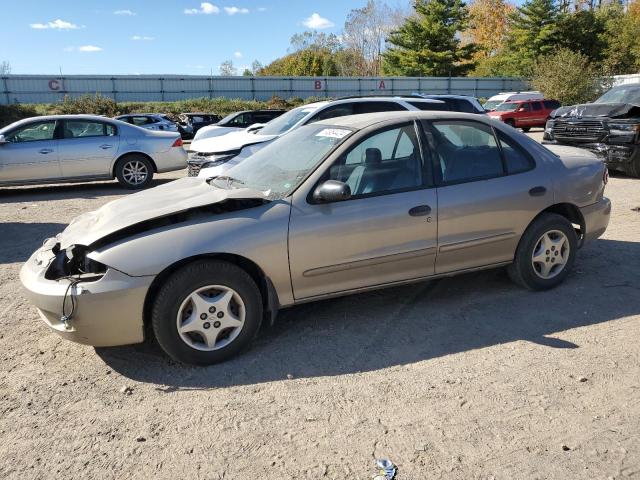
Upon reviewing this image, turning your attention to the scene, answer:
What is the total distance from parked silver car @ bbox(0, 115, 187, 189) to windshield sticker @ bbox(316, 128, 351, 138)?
795cm

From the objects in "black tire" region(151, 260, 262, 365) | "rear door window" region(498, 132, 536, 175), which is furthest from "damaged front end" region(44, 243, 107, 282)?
"rear door window" region(498, 132, 536, 175)

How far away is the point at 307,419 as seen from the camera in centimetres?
312

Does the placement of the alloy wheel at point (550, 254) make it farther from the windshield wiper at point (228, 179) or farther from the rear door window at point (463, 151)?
the windshield wiper at point (228, 179)

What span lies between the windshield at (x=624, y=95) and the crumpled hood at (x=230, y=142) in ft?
25.5

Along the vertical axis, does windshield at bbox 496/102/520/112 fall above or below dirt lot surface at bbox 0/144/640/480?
above

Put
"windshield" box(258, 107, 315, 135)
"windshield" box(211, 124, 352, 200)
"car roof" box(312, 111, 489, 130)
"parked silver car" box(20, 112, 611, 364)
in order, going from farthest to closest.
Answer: "windshield" box(258, 107, 315, 135) → "car roof" box(312, 111, 489, 130) → "windshield" box(211, 124, 352, 200) → "parked silver car" box(20, 112, 611, 364)

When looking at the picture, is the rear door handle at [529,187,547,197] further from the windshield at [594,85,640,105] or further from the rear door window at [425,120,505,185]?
the windshield at [594,85,640,105]

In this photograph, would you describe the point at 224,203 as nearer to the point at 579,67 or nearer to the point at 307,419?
the point at 307,419

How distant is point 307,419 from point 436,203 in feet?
6.53

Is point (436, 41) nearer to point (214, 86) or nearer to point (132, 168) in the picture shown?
point (214, 86)

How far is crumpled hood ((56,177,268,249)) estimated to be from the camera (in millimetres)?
3721

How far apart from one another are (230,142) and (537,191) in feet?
19.8

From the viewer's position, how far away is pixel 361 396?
3.33 metres

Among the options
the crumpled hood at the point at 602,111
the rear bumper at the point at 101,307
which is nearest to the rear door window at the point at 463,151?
the rear bumper at the point at 101,307
